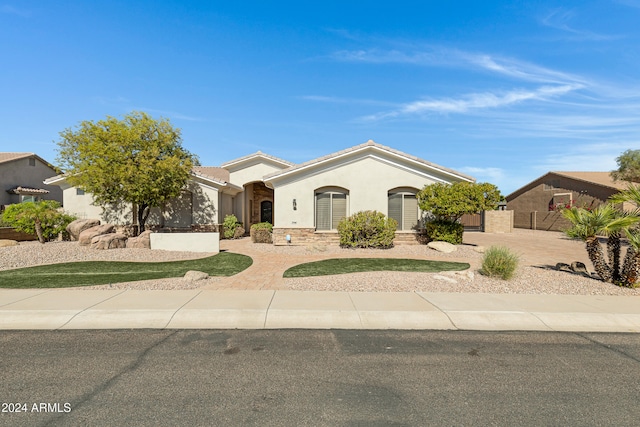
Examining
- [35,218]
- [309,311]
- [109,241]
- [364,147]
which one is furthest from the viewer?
[364,147]

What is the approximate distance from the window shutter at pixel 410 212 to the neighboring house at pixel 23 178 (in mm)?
26949

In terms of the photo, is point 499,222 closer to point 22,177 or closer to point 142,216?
point 142,216

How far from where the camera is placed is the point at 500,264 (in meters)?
9.52

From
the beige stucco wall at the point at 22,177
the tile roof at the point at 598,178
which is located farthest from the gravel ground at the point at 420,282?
the tile roof at the point at 598,178

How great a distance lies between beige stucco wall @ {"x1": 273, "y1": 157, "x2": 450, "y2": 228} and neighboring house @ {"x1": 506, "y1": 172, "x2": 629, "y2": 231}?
1762 centimetres

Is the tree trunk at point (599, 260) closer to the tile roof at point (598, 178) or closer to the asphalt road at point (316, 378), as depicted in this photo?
the asphalt road at point (316, 378)

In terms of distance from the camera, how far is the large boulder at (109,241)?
1454cm

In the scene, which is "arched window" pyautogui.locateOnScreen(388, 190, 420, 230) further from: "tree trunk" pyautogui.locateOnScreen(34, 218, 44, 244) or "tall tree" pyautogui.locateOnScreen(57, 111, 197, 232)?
"tree trunk" pyautogui.locateOnScreen(34, 218, 44, 244)

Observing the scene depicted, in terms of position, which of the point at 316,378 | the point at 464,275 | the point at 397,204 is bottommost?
the point at 316,378

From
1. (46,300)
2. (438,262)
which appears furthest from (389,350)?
(438,262)

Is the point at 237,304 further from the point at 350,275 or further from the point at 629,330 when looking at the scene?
the point at 629,330

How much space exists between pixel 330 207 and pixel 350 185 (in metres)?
1.55

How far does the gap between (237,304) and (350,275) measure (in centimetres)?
401

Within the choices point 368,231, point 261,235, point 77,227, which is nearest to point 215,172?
point 261,235
